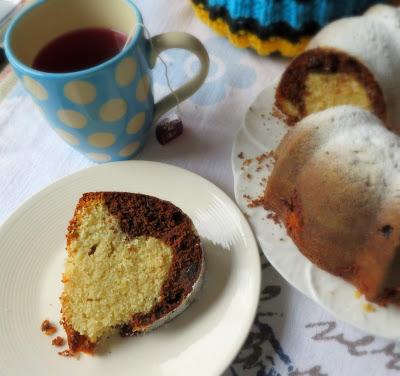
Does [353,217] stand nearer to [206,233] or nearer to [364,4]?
[206,233]

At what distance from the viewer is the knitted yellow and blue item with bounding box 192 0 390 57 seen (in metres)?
0.76

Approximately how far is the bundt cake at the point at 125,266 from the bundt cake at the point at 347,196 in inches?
5.7

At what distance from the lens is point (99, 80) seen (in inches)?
25.4

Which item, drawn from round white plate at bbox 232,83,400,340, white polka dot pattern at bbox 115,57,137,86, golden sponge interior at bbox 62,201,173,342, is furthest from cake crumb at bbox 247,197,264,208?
white polka dot pattern at bbox 115,57,137,86

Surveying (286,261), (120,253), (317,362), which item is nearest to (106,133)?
(120,253)

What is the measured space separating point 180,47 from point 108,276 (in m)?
0.35

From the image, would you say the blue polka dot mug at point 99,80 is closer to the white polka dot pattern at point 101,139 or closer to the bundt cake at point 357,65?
the white polka dot pattern at point 101,139

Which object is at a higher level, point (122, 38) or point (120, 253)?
point (122, 38)

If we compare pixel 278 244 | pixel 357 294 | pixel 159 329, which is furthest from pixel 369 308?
pixel 159 329

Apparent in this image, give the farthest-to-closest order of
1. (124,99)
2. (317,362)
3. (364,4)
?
(364,4) < (124,99) < (317,362)

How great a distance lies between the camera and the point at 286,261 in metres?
0.63

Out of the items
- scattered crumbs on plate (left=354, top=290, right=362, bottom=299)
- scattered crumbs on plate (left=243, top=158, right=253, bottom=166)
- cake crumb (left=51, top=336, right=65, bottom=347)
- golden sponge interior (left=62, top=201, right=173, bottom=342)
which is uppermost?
golden sponge interior (left=62, top=201, right=173, bottom=342)

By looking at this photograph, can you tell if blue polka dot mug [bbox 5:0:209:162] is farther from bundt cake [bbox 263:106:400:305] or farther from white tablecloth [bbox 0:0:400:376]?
bundt cake [bbox 263:106:400:305]

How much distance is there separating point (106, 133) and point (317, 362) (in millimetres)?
425
